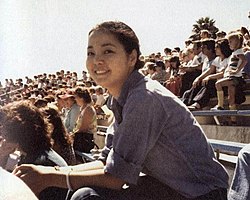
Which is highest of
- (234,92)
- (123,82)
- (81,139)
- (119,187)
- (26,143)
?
(123,82)

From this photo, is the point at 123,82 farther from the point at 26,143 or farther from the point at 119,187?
the point at 26,143

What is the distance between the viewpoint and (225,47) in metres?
5.75

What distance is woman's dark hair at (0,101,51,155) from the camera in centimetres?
257

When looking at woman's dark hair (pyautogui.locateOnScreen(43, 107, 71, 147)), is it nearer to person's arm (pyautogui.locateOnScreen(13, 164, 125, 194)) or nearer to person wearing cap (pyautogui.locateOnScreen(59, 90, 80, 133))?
person's arm (pyautogui.locateOnScreen(13, 164, 125, 194))

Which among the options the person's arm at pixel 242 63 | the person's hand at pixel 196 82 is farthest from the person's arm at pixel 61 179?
the person's hand at pixel 196 82

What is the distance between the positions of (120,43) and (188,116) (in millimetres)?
364

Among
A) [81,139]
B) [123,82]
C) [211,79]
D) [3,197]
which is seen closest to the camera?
[3,197]

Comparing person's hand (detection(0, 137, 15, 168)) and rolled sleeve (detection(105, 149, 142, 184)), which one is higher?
rolled sleeve (detection(105, 149, 142, 184))

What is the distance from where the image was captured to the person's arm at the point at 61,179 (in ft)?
5.18

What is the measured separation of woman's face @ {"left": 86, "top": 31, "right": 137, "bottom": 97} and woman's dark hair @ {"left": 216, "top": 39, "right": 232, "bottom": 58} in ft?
13.7

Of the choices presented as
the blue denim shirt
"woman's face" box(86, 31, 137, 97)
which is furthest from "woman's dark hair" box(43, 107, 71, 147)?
the blue denim shirt

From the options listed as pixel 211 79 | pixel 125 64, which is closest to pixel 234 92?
pixel 211 79

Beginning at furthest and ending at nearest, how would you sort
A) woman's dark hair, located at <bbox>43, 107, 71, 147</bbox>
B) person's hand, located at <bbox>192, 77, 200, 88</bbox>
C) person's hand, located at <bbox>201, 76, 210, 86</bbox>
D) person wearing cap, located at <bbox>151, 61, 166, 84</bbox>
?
person wearing cap, located at <bbox>151, 61, 166, 84</bbox>
person's hand, located at <bbox>192, 77, 200, 88</bbox>
person's hand, located at <bbox>201, 76, 210, 86</bbox>
woman's dark hair, located at <bbox>43, 107, 71, 147</bbox>

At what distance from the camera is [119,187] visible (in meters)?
1.59
